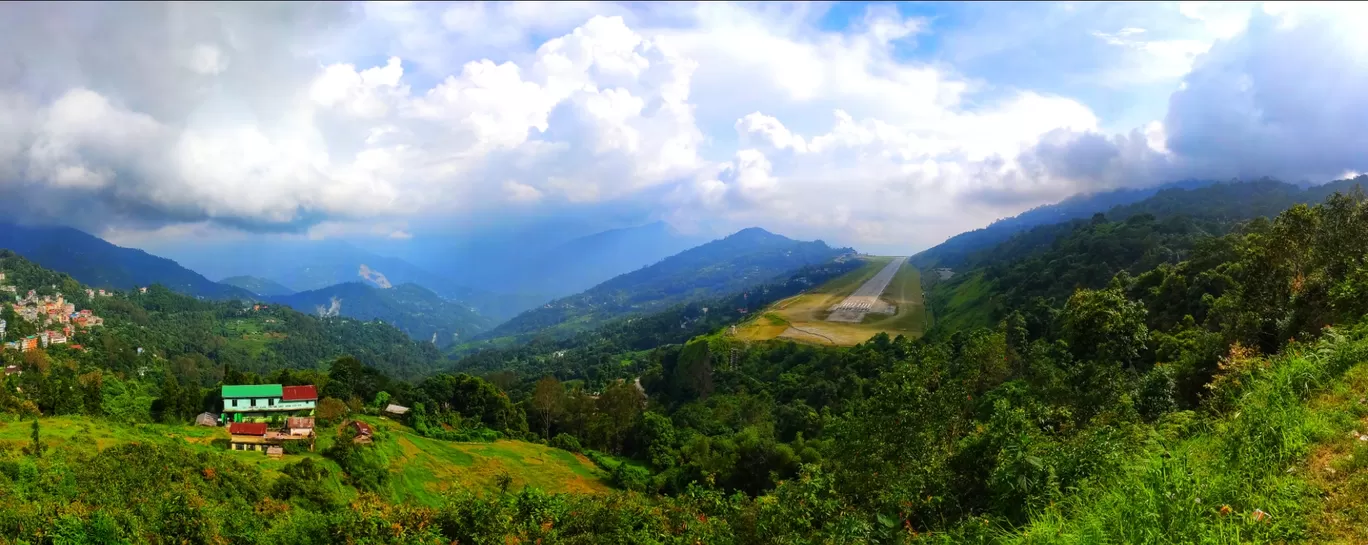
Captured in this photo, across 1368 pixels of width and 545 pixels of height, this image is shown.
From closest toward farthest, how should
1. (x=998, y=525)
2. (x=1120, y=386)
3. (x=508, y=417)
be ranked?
1. (x=998, y=525)
2. (x=1120, y=386)
3. (x=508, y=417)

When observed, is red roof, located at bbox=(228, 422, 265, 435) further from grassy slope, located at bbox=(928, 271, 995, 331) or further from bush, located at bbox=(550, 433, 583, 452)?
grassy slope, located at bbox=(928, 271, 995, 331)

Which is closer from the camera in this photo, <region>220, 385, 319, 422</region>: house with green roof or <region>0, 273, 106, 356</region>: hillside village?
<region>220, 385, 319, 422</region>: house with green roof

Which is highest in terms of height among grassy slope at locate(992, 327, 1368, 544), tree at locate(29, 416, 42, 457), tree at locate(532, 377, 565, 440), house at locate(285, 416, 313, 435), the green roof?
grassy slope at locate(992, 327, 1368, 544)

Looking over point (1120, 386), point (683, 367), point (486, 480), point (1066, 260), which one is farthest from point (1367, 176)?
point (486, 480)

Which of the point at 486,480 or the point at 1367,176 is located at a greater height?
the point at 1367,176

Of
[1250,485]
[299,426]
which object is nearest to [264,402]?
[299,426]

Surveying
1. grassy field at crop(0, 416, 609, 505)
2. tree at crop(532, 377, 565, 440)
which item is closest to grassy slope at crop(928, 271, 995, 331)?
grassy field at crop(0, 416, 609, 505)

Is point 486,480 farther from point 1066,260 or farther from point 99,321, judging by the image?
point 99,321

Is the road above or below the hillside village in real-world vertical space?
below
